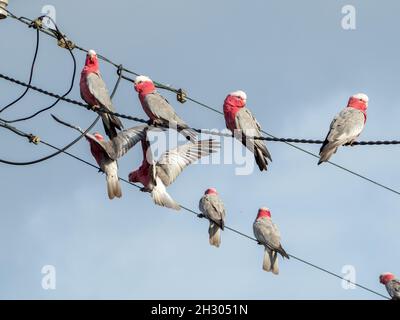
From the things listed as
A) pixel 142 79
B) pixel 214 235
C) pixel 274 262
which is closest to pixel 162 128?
pixel 142 79

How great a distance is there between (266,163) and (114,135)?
298 centimetres

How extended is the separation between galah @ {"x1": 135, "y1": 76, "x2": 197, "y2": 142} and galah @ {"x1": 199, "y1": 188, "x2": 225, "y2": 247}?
587 cm

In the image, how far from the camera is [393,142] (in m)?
16.1

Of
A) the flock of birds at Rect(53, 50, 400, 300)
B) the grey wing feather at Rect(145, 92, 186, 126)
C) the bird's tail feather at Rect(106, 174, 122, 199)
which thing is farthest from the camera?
the bird's tail feather at Rect(106, 174, 122, 199)

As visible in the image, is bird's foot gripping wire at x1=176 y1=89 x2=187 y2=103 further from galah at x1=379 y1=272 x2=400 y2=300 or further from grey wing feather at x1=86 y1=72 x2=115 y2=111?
galah at x1=379 y1=272 x2=400 y2=300

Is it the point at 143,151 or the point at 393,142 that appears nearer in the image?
the point at 393,142

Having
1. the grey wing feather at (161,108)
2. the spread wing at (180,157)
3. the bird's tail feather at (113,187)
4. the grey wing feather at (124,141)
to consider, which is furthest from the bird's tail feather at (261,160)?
the spread wing at (180,157)

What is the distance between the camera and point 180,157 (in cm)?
2259

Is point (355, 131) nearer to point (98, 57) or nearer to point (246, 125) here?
point (246, 125)

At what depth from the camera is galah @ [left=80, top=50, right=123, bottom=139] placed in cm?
2017

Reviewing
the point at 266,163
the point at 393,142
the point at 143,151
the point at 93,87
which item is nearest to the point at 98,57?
the point at 93,87

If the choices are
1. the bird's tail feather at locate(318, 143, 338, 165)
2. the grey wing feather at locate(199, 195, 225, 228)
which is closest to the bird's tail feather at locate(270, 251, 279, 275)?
the grey wing feather at locate(199, 195, 225, 228)

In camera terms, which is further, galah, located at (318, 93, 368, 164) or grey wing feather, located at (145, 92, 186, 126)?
grey wing feather, located at (145, 92, 186, 126)

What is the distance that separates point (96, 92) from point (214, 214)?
→ 5911 millimetres
